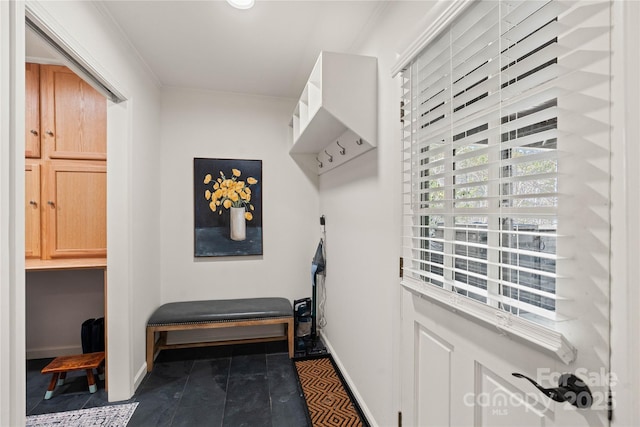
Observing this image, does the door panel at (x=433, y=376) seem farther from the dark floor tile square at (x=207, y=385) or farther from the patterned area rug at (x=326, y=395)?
the dark floor tile square at (x=207, y=385)

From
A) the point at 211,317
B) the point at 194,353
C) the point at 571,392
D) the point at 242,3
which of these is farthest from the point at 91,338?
the point at 571,392

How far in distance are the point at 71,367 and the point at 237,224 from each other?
167 cm

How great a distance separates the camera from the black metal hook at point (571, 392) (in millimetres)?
679

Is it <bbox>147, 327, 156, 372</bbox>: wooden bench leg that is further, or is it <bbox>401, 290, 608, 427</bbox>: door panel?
<bbox>147, 327, 156, 372</bbox>: wooden bench leg

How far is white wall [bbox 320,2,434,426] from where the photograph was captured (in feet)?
5.08

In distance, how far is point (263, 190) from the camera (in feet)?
10.5

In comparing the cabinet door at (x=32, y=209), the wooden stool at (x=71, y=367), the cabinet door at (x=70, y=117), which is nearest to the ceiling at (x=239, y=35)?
the cabinet door at (x=70, y=117)

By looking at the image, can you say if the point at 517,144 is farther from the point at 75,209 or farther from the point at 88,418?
the point at 75,209

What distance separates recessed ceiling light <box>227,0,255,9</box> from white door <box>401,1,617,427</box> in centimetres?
113

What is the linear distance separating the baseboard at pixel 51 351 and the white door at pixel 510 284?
3.09 meters

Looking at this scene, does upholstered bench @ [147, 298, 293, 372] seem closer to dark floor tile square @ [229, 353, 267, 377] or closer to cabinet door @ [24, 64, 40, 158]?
dark floor tile square @ [229, 353, 267, 377]

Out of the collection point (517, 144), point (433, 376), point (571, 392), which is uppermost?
point (517, 144)
